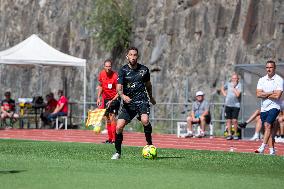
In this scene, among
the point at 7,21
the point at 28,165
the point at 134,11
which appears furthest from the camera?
the point at 7,21

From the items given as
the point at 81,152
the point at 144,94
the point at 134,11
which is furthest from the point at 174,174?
the point at 134,11

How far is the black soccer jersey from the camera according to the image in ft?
58.1

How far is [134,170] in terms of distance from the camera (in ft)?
48.2

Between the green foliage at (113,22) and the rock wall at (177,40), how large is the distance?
0.41m

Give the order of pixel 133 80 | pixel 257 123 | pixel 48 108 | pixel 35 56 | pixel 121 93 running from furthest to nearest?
pixel 48 108 → pixel 35 56 → pixel 257 123 → pixel 133 80 → pixel 121 93

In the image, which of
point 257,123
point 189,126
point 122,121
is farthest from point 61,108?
point 122,121

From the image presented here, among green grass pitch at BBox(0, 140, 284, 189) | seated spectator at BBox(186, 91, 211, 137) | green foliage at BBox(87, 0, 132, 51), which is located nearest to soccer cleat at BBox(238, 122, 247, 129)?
seated spectator at BBox(186, 91, 211, 137)

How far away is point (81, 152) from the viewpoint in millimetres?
19844

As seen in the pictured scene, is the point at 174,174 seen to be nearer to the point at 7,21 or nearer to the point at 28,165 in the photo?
the point at 28,165

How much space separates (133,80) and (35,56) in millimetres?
17945

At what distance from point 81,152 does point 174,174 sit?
613 cm

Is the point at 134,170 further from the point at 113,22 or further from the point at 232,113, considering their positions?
the point at 113,22

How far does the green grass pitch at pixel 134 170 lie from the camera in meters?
12.5

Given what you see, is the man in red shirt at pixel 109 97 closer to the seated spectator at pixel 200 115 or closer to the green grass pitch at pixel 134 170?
the green grass pitch at pixel 134 170
